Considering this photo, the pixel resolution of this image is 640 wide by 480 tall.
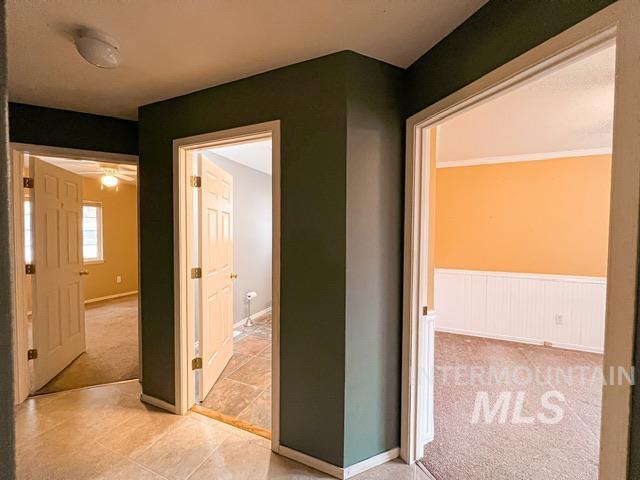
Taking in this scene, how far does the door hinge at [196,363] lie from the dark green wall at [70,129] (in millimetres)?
1863

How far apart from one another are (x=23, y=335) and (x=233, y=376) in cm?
172

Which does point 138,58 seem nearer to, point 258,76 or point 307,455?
point 258,76

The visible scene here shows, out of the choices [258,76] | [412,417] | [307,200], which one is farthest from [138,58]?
[412,417]

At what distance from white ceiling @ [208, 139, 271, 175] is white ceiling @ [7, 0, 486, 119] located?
1642 mm

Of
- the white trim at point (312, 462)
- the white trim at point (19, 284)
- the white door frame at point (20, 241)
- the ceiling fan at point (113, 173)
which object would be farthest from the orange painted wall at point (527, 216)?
the ceiling fan at point (113, 173)

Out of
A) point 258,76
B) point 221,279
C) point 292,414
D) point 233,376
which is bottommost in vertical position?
point 233,376

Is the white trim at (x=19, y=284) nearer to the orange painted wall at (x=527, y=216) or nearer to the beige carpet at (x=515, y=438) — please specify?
the beige carpet at (x=515, y=438)

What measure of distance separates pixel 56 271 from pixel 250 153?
2367 mm

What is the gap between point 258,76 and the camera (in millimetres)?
1868

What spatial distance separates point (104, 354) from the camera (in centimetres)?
339

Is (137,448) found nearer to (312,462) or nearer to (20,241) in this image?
(312,462)

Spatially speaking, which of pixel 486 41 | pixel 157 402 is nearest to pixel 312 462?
pixel 157 402

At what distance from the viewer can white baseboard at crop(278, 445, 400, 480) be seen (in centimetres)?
171

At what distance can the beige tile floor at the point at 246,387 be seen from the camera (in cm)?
232
